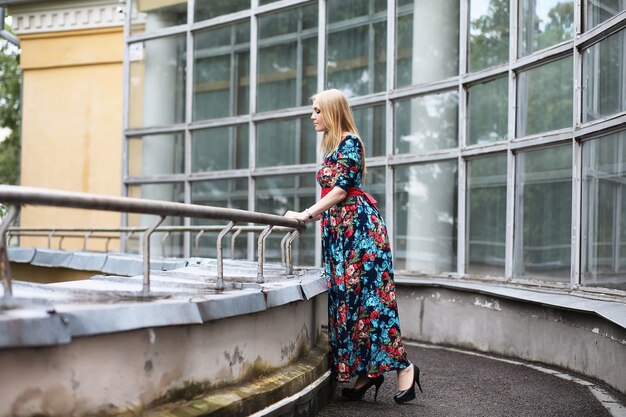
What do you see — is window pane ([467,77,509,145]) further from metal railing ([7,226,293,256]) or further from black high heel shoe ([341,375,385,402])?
black high heel shoe ([341,375,385,402])

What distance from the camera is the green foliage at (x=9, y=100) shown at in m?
30.3

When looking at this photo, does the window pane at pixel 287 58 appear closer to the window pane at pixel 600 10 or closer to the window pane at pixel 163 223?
the window pane at pixel 163 223

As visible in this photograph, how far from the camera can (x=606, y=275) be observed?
22.4 ft

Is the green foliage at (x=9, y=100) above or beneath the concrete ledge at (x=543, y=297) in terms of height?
above

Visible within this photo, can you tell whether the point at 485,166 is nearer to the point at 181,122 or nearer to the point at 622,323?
the point at 622,323

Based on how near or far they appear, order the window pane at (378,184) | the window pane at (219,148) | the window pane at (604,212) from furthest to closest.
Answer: the window pane at (219,148) → the window pane at (378,184) → the window pane at (604,212)

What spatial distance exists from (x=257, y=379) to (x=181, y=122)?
8170mm

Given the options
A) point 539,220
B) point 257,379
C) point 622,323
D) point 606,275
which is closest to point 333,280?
point 257,379

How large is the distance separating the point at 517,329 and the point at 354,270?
2692mm

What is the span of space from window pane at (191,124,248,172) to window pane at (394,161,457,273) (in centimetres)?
248

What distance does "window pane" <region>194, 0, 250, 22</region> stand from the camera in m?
11.4

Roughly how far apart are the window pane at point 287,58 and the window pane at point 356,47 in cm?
29

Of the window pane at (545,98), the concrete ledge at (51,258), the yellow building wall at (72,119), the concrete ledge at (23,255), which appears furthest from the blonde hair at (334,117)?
the yellow building wall at (72,119)

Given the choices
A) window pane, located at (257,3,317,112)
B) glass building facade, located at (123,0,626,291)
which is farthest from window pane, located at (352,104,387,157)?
window pane, located at (257,3,317,112)
